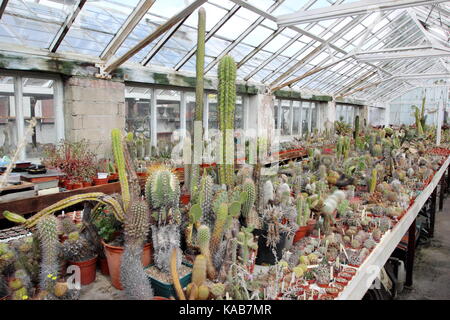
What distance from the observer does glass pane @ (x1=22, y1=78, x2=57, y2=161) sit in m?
4.47

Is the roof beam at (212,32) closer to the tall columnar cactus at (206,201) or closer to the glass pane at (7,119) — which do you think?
the glass pane at (7,119)

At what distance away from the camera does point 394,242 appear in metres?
2.32

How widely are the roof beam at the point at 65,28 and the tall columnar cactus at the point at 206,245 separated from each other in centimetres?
356

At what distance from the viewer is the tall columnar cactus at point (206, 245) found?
146 centimetres

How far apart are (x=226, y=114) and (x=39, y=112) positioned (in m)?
3.52

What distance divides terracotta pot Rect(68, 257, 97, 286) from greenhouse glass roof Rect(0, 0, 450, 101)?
327cm

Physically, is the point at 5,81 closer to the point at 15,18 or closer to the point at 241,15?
the point at 15,18

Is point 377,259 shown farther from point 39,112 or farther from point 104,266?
point 39,112

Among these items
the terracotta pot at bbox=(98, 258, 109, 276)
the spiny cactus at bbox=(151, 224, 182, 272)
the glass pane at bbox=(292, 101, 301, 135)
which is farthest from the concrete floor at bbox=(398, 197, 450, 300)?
the glass pane at bbox=(292, 101, 301, 135)

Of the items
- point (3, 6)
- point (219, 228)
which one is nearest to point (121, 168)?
point (219, 228)

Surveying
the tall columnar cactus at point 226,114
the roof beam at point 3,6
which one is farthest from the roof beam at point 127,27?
the tall columnar cactus at point 226,114

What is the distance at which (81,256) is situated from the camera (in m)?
1.56
